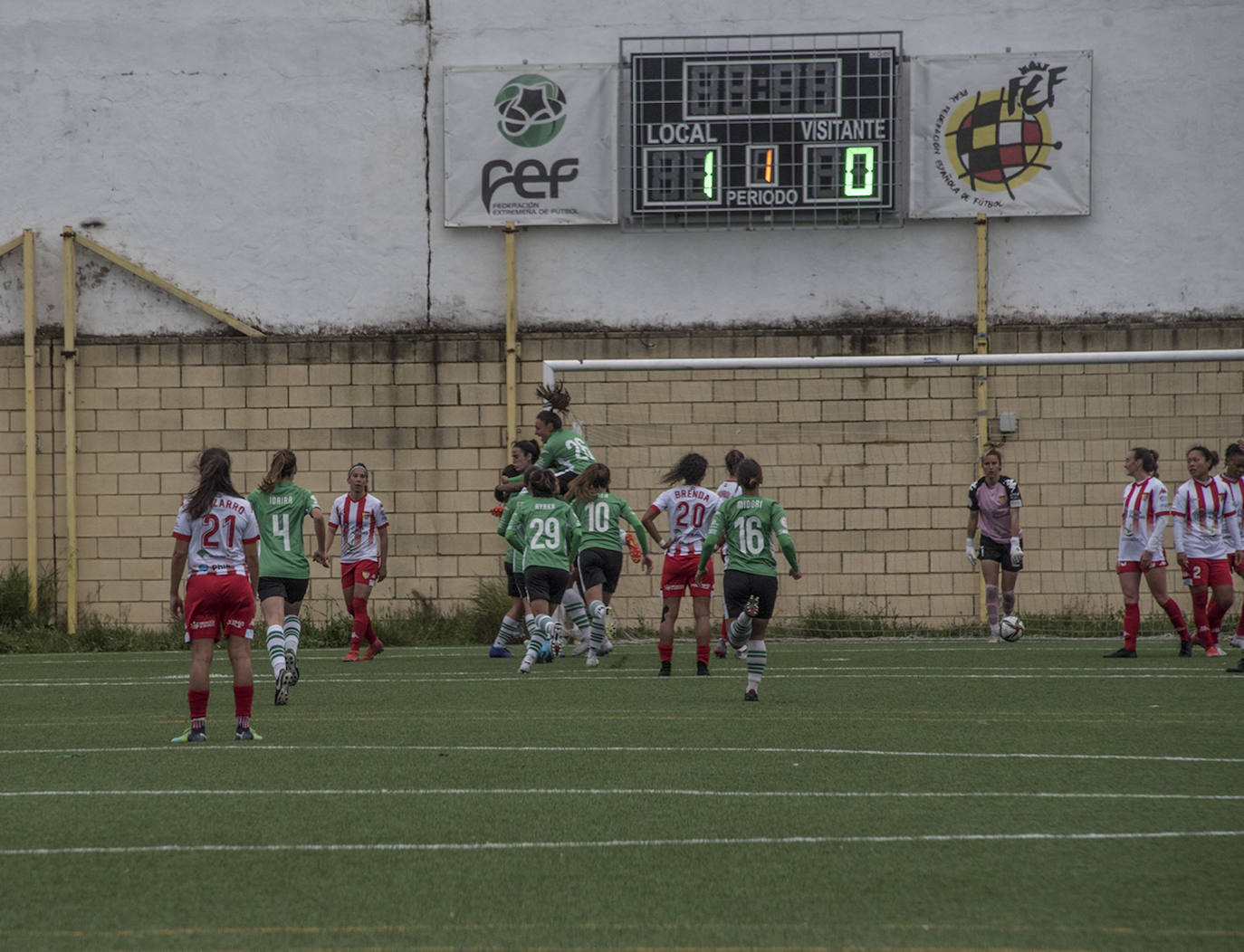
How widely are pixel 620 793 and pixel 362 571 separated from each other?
318 inches

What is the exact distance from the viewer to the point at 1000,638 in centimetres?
1695

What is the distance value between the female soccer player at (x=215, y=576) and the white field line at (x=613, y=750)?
334mm

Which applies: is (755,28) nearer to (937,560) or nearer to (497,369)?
(497,369)

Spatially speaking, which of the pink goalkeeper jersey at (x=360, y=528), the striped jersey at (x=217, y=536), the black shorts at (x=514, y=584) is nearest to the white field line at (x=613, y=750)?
the striped jersey at (x=217, y=536)

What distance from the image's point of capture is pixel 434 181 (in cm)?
1962

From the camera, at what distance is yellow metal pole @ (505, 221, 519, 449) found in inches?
755

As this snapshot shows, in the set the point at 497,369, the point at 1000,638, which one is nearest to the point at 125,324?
the point at 497,369

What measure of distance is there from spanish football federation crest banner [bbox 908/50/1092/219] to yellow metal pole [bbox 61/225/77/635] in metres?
10.2

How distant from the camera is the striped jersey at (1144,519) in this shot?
1380 cm

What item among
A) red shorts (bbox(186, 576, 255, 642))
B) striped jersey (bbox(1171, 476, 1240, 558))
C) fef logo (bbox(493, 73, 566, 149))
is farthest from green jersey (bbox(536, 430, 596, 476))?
fef logo (bbox(493, 73, 566, 149))

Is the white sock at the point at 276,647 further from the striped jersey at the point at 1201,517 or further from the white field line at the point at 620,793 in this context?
the striped jersey at the point at 1201,517

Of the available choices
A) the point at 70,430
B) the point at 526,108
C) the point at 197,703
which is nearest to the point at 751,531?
the point at 197,703

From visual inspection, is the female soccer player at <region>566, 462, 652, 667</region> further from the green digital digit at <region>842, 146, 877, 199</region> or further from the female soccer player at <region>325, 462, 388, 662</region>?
the green digital digit at <region>842, 146, 877, 199</region>

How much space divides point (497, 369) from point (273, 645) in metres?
8.60
